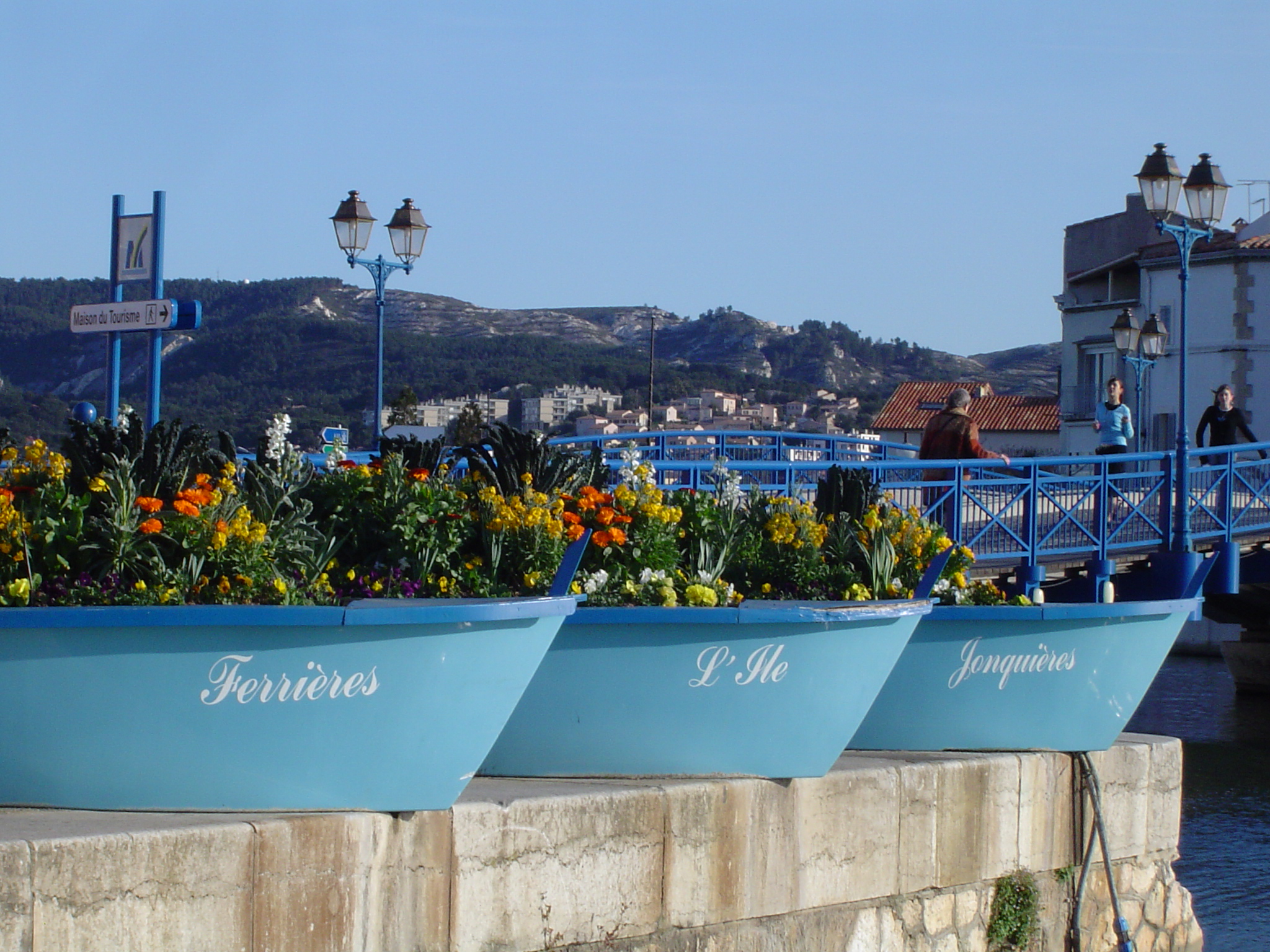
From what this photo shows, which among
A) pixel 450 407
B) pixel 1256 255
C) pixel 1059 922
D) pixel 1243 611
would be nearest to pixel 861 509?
pixel 1059 922

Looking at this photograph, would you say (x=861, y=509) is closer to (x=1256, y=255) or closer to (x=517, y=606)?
(x=517, y=606)

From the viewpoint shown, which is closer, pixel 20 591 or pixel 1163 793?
pixel 20 591

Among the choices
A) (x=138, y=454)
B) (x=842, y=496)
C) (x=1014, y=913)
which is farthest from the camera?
(x=1014, y=913)

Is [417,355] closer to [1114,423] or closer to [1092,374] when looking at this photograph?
[1092,374]

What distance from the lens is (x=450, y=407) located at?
106688mm

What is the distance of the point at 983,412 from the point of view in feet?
225

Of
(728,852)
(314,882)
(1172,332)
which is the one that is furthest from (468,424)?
(314,882)

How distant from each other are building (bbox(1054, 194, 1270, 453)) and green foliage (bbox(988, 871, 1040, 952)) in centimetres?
2738

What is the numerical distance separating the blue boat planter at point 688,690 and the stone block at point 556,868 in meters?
0.20

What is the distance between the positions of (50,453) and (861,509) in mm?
3208

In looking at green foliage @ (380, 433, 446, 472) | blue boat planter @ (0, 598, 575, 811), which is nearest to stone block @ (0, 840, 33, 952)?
blue boat planter @ (0, 598, 575, 811)

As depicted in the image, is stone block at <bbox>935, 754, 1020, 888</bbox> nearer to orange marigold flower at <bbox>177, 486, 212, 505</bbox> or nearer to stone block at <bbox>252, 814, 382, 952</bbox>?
stone block at <bbox>252, 814, 382, 952</bbox>

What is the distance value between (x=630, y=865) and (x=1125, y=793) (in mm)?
3166

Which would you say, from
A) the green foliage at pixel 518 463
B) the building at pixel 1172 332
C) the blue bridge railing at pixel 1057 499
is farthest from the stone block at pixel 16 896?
the building at pixel 1172 332
